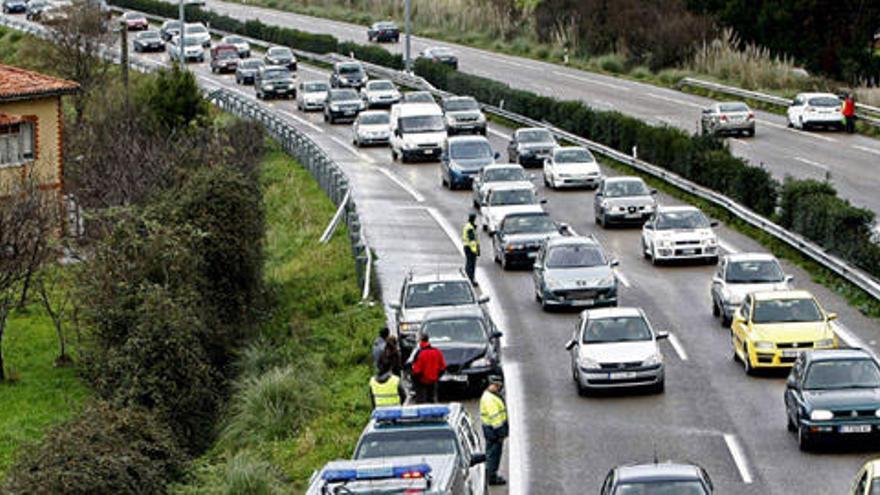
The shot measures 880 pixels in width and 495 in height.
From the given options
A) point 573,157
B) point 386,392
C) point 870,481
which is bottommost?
point 573,157

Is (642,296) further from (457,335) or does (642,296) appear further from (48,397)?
(48,397)

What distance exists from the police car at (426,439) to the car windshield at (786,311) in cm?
985

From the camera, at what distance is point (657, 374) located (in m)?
29.8

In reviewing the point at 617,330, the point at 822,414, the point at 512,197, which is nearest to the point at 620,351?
the point at 617,330

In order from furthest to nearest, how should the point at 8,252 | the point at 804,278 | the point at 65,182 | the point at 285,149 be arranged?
1. the point at 285,149
2. the point at 65,182
3. the point at 8,252
4. the point at 804,278

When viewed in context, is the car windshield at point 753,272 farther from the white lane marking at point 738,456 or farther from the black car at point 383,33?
the black car at point 383,33

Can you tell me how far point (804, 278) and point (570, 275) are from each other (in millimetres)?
6580

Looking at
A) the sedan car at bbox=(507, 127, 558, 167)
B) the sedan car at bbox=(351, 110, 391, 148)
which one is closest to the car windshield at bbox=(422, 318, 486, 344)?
the sedan car at bbox=(507, 127, 558, 167)

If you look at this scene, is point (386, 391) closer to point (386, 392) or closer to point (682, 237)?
point (386, 392)

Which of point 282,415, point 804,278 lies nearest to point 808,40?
point 804,278

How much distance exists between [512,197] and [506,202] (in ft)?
0.81

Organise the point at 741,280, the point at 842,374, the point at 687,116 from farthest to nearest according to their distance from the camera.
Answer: the point at 687,116, the point at 741,280, the point at 842,374

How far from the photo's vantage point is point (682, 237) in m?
41.9

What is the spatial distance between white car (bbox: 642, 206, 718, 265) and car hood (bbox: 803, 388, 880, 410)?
1616 cm
